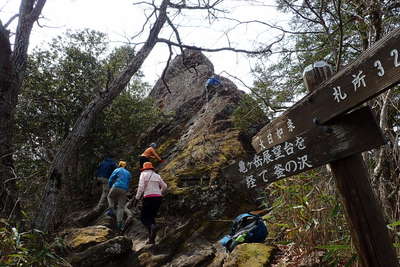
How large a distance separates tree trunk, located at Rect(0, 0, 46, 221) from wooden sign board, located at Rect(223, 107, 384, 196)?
9.33 ft

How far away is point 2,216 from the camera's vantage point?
11.3 ft

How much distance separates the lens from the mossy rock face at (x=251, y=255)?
343 centimetres

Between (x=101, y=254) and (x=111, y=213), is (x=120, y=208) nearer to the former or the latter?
(x=111, y=213)

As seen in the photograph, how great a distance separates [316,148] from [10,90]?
3.98 meters

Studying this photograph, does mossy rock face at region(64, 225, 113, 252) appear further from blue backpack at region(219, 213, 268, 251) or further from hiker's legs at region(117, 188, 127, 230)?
blue backpack at region(219, 213, 268, 251)

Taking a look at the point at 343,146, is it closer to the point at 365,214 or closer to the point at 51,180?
the point at 365,214

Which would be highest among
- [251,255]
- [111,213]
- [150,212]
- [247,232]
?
[111,213]

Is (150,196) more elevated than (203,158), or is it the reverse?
(203,158)

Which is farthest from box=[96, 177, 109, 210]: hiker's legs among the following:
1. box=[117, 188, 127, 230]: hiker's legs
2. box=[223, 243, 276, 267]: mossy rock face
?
box=[223, 243, 276, 267]: mossy rock face

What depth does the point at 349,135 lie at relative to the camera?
1.71 meters

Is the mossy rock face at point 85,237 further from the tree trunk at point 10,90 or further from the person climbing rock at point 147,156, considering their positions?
the person climbing rock at point 147,156

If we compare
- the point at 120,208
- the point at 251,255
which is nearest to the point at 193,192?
the point at 120,208

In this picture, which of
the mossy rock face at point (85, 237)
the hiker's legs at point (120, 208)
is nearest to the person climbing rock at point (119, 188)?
the hiker's legs at point (120, 208)

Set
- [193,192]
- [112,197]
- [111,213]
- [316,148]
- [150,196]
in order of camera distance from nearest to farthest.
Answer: [316,148]
[150,196]
[193,192]
[112,197]
[111,213]
